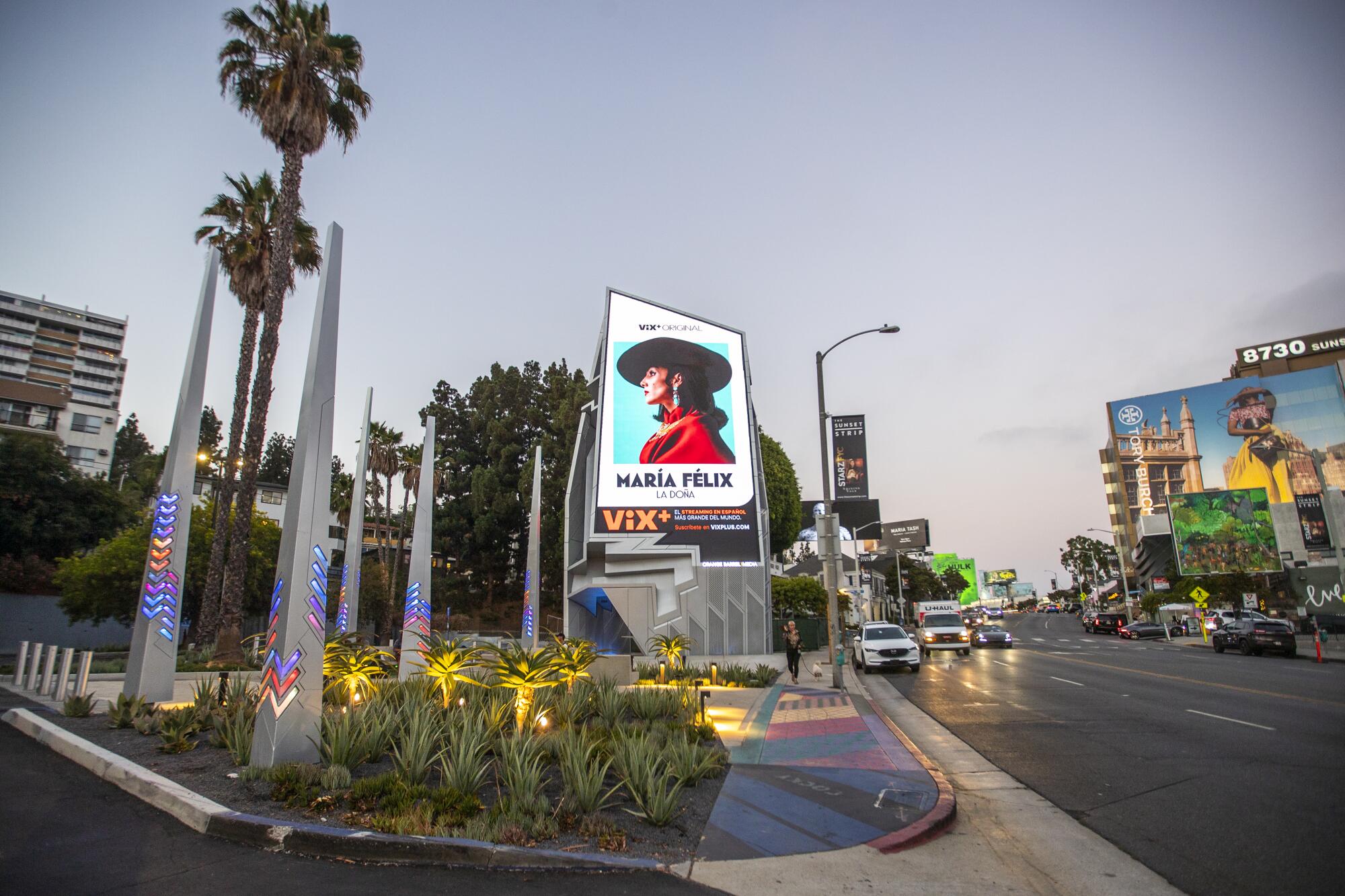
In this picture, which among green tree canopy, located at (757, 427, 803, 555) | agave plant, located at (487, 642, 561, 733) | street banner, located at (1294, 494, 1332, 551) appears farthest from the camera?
green tree canopy, located at (757, 427, 803, 555)

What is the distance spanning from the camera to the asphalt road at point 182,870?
15.9ft

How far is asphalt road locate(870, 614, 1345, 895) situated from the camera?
590cm

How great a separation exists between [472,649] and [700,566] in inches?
952

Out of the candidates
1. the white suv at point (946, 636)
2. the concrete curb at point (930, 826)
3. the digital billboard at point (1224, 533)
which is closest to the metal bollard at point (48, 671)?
the concrete curb at point (930, 826)

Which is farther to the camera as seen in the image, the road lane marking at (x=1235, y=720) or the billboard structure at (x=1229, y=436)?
the billboard structure at (x=1229, y=436)

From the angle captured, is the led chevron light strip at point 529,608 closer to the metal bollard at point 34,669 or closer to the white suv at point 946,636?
the metal bollard at point 34,669

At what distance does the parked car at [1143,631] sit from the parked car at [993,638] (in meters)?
15.1

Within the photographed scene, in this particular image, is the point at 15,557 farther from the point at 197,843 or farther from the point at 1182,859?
the point at 1182,859

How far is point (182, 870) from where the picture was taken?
5.11m

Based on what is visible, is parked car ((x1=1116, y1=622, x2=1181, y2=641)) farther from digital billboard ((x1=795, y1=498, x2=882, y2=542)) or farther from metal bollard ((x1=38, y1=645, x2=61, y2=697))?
metal bollard ((x1=38, y1=645, x2=61, y2=697))

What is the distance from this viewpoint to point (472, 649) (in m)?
11.2

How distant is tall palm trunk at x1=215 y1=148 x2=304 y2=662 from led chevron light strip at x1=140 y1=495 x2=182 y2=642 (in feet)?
28.7

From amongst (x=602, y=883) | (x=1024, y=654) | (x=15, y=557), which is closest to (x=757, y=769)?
(x=602, y=883)

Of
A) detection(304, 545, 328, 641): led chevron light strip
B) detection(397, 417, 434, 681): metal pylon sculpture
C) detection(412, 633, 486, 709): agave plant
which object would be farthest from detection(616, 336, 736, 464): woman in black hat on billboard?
detection(304, 545, 328, 641): led chevron light strip
